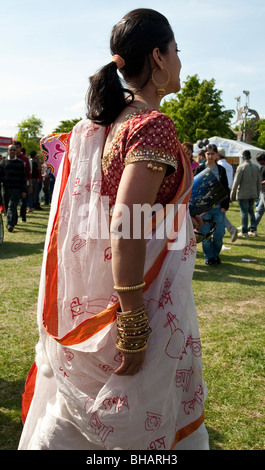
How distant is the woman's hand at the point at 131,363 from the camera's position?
1.42 m

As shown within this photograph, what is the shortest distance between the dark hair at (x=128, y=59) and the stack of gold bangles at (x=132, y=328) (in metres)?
0.65

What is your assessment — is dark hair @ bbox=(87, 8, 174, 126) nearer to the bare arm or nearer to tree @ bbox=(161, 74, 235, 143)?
the bare arm

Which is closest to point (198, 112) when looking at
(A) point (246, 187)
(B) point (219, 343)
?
(A) point (246, 187)

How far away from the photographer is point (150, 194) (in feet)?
4.49

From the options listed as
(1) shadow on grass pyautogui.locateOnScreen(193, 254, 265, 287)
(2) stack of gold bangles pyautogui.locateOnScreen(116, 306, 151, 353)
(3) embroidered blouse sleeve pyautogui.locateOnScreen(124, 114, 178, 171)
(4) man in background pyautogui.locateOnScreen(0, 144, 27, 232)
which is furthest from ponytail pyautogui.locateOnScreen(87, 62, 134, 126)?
(4) man in background pyautogui.locateOnScreen(0, 144, 27, 232)

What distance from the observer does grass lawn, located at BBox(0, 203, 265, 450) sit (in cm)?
260

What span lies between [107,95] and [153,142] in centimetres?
29

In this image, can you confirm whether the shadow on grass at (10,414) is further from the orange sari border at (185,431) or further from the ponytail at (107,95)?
the ponytail at (107,95)

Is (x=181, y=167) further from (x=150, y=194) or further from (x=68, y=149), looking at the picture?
(x=68, y=149)

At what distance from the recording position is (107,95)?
154 cm

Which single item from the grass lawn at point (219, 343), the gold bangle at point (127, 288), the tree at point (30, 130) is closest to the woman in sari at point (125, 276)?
the gold bangle at point (127, 288)

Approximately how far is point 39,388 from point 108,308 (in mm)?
551

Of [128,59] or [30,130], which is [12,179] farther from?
[30,130]
